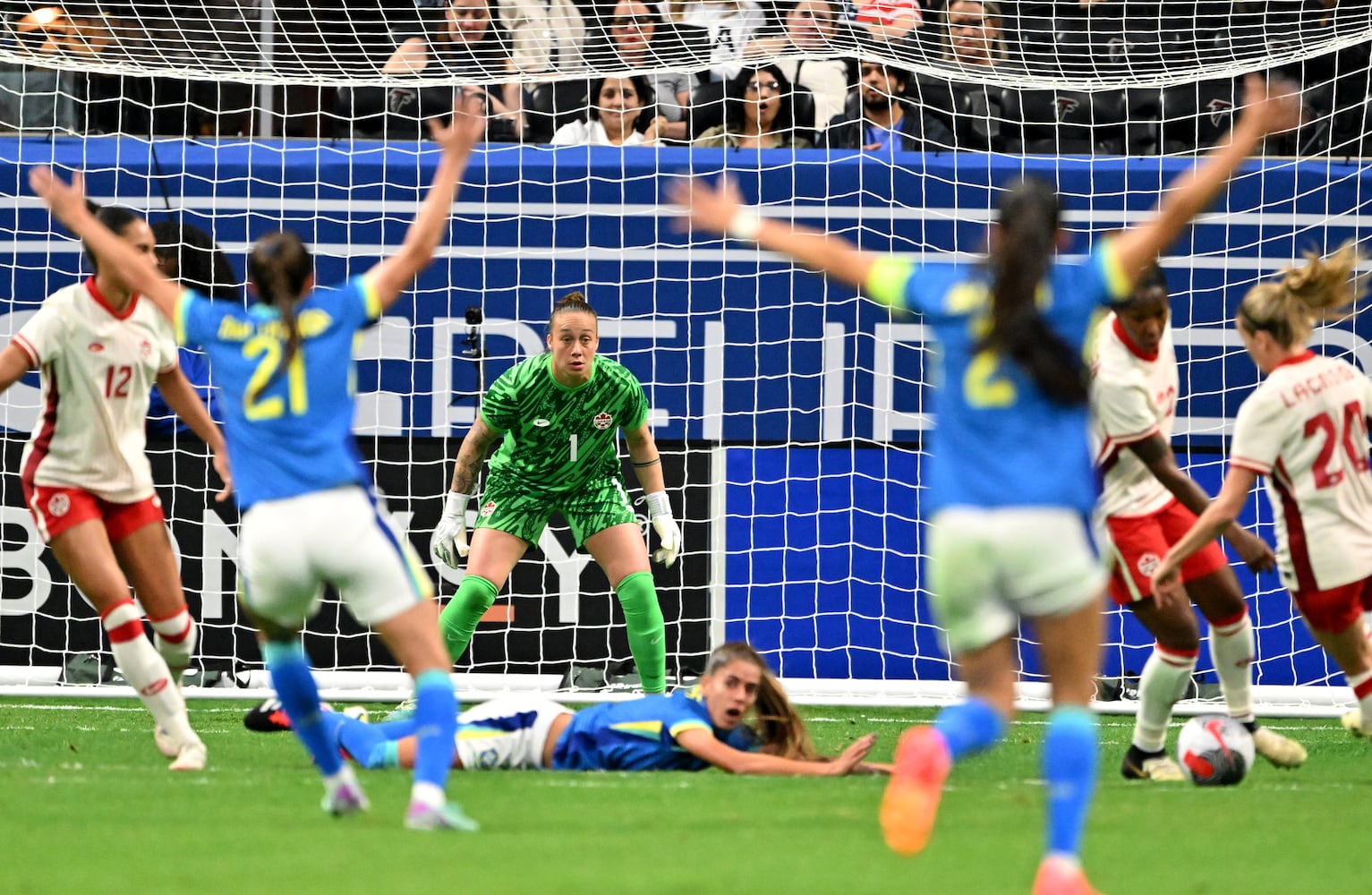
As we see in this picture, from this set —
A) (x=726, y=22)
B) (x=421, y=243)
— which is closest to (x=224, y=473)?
(x=421, y=243)

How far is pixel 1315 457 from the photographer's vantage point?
21.5 feet

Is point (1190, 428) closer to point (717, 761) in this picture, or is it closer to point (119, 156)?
point (717, 761)

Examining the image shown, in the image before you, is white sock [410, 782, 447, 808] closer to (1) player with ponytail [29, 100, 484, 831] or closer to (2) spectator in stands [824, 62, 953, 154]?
(1) player with ponytail [29, 100, 484, 831]

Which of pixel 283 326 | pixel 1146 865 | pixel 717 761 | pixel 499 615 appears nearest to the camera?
pixel 1146 865

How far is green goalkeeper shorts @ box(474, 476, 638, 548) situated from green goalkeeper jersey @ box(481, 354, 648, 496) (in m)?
0.04

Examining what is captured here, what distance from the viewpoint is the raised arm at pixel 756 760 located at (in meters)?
6.31

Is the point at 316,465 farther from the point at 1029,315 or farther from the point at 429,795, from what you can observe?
the point at 1029,315

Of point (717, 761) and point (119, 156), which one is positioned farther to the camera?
point (119, 156)

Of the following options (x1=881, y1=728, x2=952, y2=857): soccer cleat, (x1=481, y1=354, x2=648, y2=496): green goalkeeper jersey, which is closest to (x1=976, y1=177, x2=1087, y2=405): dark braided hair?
(x1=881, y1=728, x2=952, y2=857): soccer cleat

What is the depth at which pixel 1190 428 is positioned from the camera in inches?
441

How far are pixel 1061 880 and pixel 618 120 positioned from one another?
27.6ft

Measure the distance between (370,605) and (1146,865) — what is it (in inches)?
84.8

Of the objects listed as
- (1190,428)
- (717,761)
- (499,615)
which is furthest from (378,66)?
(717,761)

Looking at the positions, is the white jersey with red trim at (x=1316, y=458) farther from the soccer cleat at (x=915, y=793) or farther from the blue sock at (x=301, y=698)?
the blue sock at (x=301, y=698)
